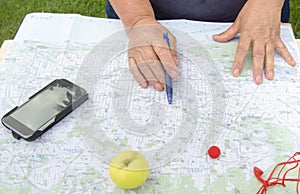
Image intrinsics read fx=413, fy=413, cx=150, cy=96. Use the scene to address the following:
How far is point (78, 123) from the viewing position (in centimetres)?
84

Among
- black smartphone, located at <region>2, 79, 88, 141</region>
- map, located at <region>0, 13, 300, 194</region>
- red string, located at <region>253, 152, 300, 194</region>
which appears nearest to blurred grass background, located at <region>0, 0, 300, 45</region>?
map, located at <region>0, 13, 300, 194</region>

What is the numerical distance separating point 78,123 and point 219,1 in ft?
1.79

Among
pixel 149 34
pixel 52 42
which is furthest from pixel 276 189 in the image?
pixel 52 42

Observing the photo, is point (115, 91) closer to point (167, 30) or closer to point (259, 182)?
point (167, 30)

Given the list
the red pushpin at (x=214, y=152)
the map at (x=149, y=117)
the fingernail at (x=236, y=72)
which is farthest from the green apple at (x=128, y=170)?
the fingernail at (x=236, y=72)

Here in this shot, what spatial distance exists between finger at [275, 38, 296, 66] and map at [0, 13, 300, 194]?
0.01 m

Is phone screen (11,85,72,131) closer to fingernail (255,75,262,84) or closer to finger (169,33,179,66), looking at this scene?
finger (169,33,179,66)

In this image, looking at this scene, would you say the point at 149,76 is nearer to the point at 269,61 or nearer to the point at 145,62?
the point at 145,62

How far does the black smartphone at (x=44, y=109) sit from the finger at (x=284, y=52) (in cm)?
48

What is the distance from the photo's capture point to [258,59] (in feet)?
3.24

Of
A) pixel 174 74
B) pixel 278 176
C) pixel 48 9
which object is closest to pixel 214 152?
pixel 278 176

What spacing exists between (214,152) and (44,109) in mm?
349

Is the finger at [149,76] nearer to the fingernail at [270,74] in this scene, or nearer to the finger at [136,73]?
the finger at [136,73]

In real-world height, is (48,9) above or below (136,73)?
below
